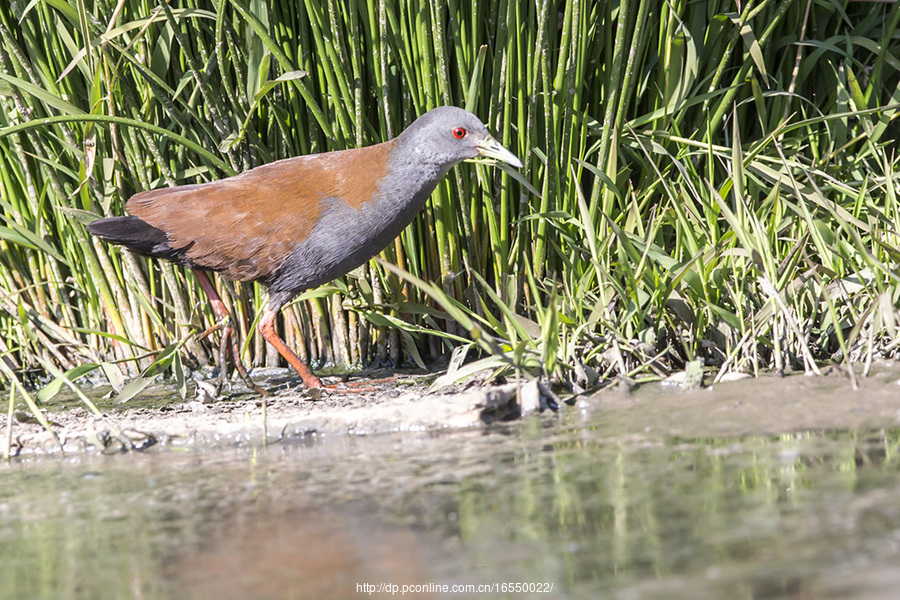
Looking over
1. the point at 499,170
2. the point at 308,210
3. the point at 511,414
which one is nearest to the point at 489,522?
the point at 511,414

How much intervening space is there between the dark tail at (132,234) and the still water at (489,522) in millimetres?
1038

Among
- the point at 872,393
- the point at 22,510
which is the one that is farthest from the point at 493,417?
the point at 22,510

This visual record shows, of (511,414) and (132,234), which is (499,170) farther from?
(132,234)

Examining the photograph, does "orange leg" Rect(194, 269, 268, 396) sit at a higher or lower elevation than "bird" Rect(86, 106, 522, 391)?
lower

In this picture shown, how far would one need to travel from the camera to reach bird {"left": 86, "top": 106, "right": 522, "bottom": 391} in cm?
307

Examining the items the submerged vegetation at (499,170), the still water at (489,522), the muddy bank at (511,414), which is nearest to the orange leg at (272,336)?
the submerged vegetation at (499,170)

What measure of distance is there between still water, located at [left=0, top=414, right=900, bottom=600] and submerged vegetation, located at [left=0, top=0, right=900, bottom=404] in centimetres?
70

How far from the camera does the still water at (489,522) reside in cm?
135

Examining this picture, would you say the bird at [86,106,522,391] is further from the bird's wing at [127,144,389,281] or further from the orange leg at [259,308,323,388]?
the orange leg at [259,308,323,388]

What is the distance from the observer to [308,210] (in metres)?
3.12

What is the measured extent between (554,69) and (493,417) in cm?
139

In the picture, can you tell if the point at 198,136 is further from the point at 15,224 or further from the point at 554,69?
the point at 554,69

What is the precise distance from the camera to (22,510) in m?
1.97

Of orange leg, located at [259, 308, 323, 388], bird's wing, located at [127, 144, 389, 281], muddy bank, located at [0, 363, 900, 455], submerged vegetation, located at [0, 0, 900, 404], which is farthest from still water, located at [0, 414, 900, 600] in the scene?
bird's wing, located at [127, 144, 389, 281]
